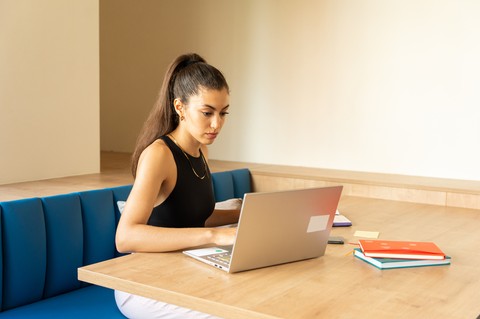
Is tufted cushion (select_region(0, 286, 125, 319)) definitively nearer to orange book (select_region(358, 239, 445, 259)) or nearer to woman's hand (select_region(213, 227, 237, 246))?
woman's hand (select_region(213, 227, 237, 246))

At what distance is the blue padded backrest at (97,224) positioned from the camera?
8.59 ft

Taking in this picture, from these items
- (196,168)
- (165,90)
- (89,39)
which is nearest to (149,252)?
(196,168)

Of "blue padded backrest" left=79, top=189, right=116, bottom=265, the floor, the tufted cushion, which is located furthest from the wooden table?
the floor

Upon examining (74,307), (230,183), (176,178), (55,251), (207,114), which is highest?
(207,114)

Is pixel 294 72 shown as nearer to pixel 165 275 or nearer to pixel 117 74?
pixel 117 74

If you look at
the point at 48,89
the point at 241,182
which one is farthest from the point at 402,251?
the point at 48,89

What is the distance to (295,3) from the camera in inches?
168

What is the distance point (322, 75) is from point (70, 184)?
178cm

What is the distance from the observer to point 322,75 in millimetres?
4203

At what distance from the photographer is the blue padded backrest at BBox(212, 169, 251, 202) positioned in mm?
3476

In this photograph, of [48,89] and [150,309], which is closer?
[150,309]

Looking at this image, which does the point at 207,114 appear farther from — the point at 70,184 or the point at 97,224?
the point at 70,184

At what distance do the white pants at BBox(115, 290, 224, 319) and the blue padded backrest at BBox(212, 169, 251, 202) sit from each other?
154 cm

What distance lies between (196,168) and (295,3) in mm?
2425
